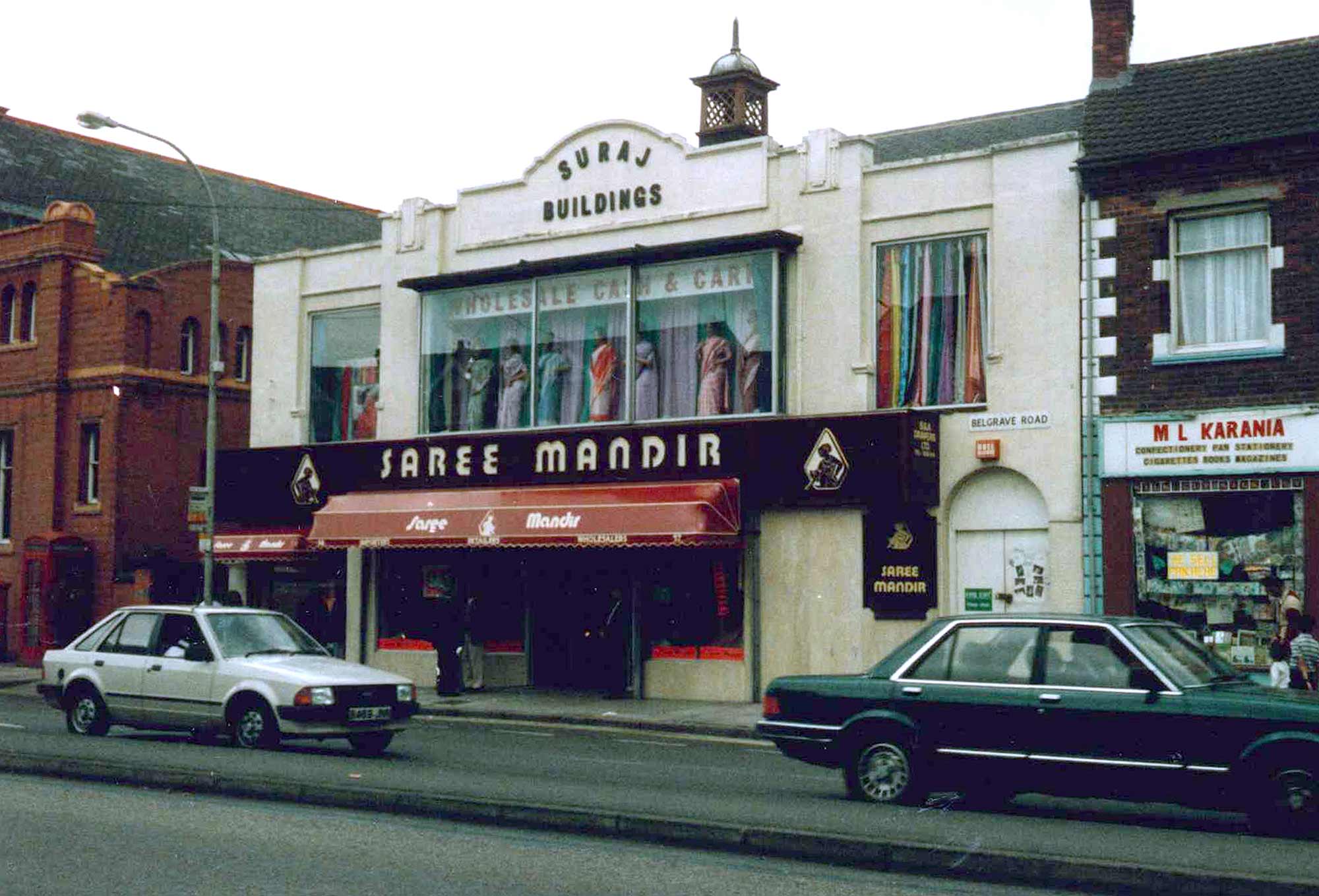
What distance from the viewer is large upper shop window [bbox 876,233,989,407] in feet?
77.3

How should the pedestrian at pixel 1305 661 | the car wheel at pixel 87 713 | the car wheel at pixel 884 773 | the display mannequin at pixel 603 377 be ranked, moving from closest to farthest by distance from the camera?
1. the car wheel at pixel 884 773
2. the car wheel at pixel 87 713
3. the pedestrian at pixel 1305 661
4. the display mannequin at pixel 603 377

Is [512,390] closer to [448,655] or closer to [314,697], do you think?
[448,655]

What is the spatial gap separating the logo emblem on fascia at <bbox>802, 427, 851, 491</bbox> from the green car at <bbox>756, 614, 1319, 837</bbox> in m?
10.4

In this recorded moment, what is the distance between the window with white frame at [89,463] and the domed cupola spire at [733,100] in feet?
50.1

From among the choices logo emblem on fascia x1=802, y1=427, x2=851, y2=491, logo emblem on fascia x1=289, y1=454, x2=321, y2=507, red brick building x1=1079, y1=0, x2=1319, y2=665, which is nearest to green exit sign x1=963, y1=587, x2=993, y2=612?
red brick building x1=1079, y1=0, x2=1319, y2=665

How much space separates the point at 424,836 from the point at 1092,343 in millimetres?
14086

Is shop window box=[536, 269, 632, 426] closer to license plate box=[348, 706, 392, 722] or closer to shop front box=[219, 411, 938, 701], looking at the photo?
shop front box=[219, 411, 938, 701]

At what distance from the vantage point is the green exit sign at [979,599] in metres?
23.1

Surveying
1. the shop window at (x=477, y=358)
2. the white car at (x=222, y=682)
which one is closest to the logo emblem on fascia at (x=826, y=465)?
the shop window at (x=477, y=358)

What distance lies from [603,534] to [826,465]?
3.46 m

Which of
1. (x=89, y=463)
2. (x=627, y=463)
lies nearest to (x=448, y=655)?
(x=627, y=463)

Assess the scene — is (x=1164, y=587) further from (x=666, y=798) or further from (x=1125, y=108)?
(x=666, y=798)

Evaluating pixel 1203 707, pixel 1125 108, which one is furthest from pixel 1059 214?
pixel 1203 707

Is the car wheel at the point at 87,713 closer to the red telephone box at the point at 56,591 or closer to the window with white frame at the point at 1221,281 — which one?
the window with white frame at the point at 1221,281
